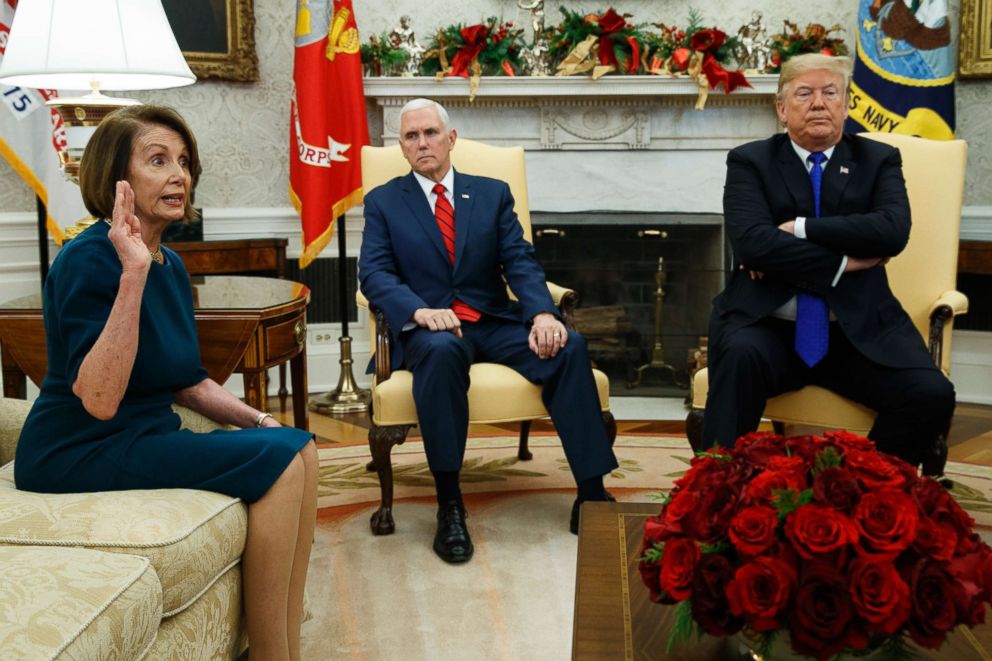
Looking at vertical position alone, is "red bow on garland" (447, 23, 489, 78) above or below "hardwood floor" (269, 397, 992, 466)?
above

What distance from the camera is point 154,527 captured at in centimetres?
173

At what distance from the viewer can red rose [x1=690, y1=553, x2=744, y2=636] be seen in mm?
1285

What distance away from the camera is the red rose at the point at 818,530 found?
1233 millimetres

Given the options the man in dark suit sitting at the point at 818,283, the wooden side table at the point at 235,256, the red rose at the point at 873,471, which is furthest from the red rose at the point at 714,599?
the wooden side table at the point at 235,256

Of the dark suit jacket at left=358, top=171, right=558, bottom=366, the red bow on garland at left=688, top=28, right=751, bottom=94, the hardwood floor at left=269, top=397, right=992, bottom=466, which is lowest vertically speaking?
the hardwood floor at left=269, top=397, right=992, bottom=466

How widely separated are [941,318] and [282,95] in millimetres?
3185

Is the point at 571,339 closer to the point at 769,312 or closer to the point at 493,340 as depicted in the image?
the point at 493,340

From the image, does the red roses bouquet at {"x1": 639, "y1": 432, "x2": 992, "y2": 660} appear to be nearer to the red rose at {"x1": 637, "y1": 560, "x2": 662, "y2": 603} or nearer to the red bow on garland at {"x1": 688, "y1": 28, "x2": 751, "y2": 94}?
the red rose at {"x1": 637, "y1": 560, "x2": 662, "y2": 603}

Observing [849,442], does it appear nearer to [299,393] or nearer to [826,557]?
[826,557]

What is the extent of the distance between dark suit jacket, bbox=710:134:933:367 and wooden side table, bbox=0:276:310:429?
125cm

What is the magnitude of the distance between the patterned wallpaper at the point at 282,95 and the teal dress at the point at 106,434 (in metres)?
2.94

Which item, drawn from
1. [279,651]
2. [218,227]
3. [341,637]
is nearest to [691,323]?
[218,227]

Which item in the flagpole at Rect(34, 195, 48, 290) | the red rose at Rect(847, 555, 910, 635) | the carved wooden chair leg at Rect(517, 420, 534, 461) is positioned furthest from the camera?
the flagpole at Rect(34, 195, 48, 290)

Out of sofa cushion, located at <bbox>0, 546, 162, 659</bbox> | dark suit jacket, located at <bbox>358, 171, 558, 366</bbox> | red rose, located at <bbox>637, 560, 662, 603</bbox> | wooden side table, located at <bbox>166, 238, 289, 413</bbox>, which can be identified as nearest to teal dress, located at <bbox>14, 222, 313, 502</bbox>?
sofa cushion, located at <bbox>0, 546, 162, 659</bbox>
